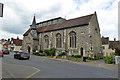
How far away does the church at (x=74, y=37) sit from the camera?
86.6ft

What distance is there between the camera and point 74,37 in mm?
29766

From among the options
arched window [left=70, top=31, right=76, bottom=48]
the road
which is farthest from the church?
the road

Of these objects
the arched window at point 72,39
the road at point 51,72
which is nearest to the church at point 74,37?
the arched window at point 72,39

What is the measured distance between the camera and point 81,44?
2742cm

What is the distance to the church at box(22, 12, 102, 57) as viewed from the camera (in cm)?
2641

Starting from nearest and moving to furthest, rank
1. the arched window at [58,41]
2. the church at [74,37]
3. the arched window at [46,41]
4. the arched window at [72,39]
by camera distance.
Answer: the church at [74,37] → the arched window at [72,39] → the arched window at [58,41] → the arched window at [46,41]

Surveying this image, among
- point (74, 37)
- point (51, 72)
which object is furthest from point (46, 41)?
point (51, 72)

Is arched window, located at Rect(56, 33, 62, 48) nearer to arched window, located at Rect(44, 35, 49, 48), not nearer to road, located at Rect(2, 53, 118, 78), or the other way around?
arched window, located at Rect(44, 35, 49, 48)

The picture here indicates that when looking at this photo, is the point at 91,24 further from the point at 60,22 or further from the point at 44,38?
the point at 44,38

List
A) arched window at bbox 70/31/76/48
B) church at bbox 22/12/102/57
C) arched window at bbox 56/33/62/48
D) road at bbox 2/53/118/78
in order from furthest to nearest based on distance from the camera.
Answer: arched window at bbox 56/33/62/48, arched window at bbox 70/31/76/48, church at bbox 22/12/102/57, road at bbox 2/53/118/78

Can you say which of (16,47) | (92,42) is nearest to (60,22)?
(92,42)

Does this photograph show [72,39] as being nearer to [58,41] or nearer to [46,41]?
[58,41]

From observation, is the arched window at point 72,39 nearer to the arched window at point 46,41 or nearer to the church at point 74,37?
the church at point 74,37

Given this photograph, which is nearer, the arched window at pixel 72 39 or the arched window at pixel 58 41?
the arched window at pixel 72 39
